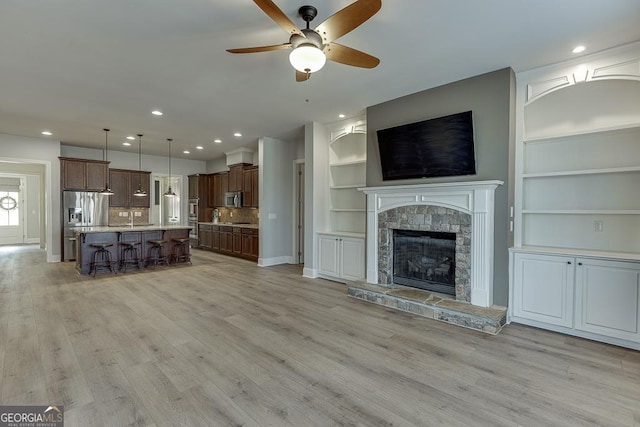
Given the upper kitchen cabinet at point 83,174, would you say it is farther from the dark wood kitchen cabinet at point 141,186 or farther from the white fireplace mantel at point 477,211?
the white fireplace mantel at point 477,211

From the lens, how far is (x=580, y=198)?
141 inches

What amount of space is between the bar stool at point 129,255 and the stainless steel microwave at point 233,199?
9.04 feet

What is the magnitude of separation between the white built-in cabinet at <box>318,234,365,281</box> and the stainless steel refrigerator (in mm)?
6525

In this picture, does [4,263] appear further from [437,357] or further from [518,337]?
[518,337]

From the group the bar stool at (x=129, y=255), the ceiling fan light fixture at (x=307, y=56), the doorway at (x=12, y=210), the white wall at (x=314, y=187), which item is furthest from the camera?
the doorway at (x=12, y=210)

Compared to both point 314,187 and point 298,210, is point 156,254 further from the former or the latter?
point 314,187

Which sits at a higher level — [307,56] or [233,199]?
[307,56]

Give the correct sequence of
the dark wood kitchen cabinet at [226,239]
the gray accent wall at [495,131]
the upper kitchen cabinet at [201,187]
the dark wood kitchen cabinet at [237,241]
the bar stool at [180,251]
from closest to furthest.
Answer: the gray accent wall at [495,131], the bar stool at [180,251], the dark wood kitchen cabinet at [237,241], the dark wood kitchen cabinet at [226,239], the upper kitchen cabinet at [201,187]

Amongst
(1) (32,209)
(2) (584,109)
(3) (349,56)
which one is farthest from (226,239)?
(1) (32,209)

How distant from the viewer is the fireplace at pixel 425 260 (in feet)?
13.6

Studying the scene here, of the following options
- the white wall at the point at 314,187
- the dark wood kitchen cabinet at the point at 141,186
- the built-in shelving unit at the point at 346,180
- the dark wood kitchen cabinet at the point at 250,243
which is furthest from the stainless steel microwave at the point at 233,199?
the built-in shelving unit at the point at 346,180

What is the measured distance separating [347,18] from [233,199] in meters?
7.39

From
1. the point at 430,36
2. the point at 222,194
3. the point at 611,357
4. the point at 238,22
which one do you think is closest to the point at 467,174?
the point at 430,36

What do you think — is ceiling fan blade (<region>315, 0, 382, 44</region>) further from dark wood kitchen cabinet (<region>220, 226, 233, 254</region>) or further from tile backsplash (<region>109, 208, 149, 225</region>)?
tile backsplash (<region>109, 208, 149, 225</region>)
